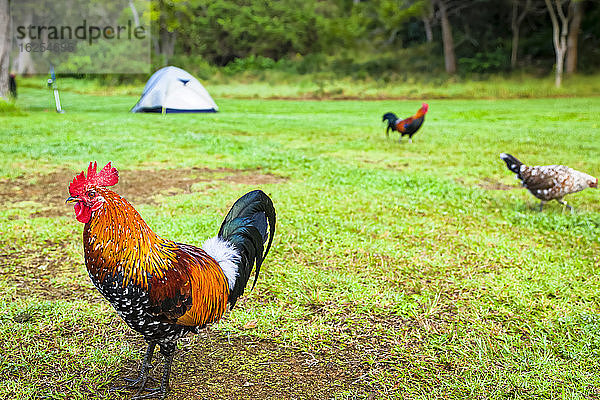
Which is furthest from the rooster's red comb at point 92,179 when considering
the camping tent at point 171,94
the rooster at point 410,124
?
the camping tent at point 171,94

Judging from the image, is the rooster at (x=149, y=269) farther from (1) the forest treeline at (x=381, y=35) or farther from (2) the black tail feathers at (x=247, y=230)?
(1) the forest treeline at (x=381, y=35)

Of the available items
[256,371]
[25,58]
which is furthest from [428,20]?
[256,371]

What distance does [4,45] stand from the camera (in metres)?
17.0

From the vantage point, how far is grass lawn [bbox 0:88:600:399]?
10.0 feet

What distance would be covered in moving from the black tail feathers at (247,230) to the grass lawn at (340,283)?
623 millimetres

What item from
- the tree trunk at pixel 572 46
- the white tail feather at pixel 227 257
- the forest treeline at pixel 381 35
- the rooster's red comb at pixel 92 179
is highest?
the forest treeline at pixel 381 35

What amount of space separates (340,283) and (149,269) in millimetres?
2139

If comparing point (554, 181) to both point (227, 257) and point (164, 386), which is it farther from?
point (164, 386)

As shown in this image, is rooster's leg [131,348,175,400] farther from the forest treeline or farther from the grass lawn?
the forest treeline

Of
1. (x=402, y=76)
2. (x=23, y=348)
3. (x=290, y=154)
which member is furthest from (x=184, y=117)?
(x=402, y=76)

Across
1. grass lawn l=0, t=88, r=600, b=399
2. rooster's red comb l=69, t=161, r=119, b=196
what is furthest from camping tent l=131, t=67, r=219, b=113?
rooster's red comb l=69, t=161, r=119, b=196

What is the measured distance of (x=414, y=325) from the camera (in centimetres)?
366

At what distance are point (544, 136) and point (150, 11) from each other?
101 feet

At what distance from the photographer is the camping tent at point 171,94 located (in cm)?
1781
